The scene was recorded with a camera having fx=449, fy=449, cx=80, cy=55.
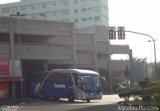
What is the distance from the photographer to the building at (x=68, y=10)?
4405 inches

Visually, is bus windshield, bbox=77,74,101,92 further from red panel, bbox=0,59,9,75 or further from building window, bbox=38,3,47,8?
building window, bbox=38,3,47,8

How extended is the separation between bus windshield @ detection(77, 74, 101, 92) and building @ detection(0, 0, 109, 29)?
67574 millimetres

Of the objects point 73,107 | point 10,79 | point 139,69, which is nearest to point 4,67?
point 10,79

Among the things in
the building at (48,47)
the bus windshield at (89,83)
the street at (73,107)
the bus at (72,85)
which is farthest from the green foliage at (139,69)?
the street at (73,107)

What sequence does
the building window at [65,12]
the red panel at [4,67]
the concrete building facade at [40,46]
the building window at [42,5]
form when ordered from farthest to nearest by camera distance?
1. the building window at [42,5]
2. the building window at [65,12]
3. the concrete building facade at [40,46]
4. the red panel at [4,67]

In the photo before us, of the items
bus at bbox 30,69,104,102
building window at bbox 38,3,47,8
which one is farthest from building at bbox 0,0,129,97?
building window at bbox 38,3,47,8

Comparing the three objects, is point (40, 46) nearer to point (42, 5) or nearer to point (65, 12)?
point (65, 12)

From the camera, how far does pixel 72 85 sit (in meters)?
41.7

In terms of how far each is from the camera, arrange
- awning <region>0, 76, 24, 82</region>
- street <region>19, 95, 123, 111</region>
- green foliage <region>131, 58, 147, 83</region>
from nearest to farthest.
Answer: street <region>19, 95, 123, 111</region>, awning <region>0, 76, 24, 82</region>, green foliage <region>131, 58, 147, 83</region>

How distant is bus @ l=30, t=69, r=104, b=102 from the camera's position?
4144 cm

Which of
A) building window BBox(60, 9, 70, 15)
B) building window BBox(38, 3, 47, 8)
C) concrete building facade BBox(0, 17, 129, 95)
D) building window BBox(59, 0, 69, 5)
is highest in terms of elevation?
→ building window BBox(59, 0, 69, 5)

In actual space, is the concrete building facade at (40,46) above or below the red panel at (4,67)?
above

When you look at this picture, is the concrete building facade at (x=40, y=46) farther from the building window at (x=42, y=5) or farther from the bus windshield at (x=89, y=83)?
the building window at (x=42, y=5)

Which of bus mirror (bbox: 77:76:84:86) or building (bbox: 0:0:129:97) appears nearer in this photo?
bus mirror (bbox: 77:76:84:86)
